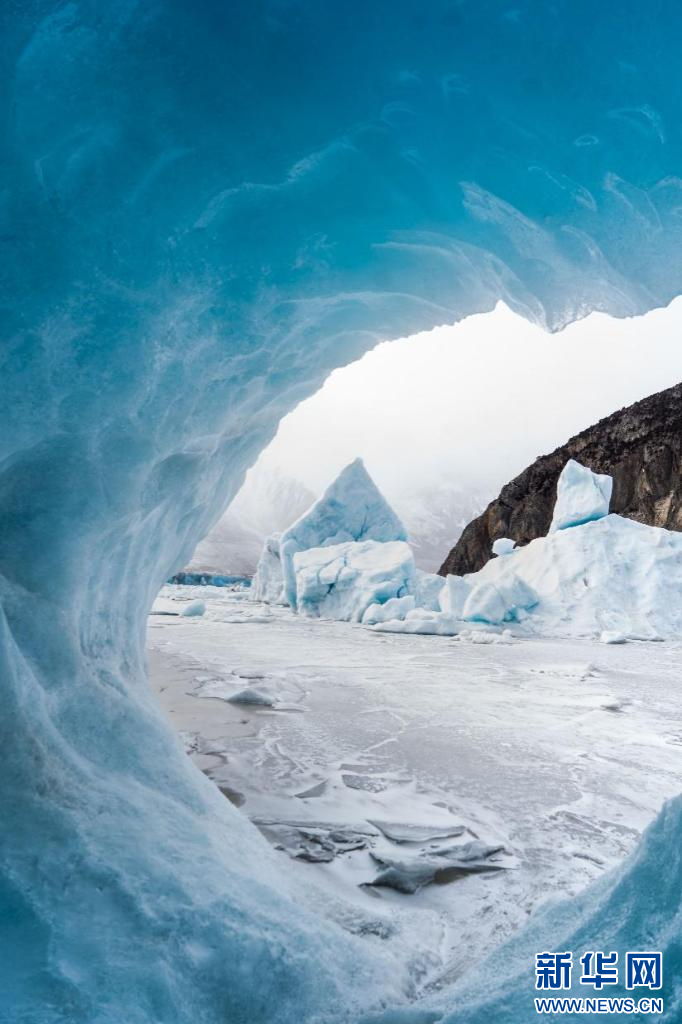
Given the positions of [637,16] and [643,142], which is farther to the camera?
[643,142]

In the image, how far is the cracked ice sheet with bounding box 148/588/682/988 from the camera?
205 cm

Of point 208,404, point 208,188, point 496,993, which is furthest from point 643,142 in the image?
point 496,993

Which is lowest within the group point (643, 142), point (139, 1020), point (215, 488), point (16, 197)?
point (139, 1020)

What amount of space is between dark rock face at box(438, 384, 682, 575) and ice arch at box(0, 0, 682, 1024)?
3081 cm

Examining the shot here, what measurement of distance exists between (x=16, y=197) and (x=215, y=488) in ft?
7.03

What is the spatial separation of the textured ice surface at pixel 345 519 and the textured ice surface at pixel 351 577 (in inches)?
72.7

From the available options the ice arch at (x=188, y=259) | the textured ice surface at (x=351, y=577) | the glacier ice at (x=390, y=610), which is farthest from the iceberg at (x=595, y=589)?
the ice arch at (x=188, y=259)

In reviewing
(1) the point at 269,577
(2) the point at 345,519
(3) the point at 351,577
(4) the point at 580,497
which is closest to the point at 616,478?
(4) the point at 580,497

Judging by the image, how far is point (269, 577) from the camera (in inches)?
1035

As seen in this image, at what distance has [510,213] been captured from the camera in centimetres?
235

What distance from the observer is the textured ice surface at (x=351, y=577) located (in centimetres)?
1717

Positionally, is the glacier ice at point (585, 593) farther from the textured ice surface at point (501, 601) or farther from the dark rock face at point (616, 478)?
the dark rock face at point (616, 478)

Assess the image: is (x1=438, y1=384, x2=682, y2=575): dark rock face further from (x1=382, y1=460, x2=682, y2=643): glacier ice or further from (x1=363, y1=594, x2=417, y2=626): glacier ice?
(x1=363, y1=594, x2=417, y2=626): glacier ice

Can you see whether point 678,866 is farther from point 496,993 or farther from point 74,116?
point 74,116
